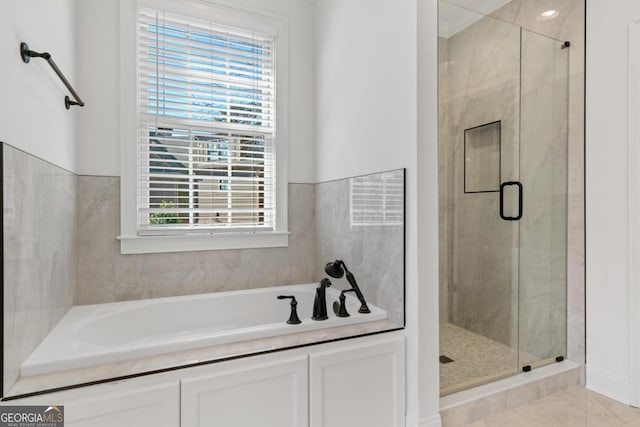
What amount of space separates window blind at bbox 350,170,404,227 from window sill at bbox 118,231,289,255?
718 millimetres

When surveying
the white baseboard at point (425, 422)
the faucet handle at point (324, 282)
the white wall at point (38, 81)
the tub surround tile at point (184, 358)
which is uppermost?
the white wall at point (38, 81)

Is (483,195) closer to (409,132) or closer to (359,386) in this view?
(409,132)

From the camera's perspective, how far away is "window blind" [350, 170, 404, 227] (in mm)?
1871

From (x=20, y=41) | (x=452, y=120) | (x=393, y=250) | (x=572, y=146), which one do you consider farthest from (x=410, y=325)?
(x=20, y=41)

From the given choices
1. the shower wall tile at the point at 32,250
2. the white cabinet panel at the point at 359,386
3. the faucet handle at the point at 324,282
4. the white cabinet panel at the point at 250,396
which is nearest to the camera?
the shower wall tile at the point at 32,250

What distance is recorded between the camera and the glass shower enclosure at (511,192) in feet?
7.38

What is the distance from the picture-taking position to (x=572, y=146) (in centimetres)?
229

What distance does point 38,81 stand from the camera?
5.02 ft

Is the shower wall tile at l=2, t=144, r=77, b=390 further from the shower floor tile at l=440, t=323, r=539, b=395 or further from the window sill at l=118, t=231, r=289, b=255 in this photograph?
the shower floor tile at l=440, t=323, r=539, b=395

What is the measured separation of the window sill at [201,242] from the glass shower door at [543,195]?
1739mm

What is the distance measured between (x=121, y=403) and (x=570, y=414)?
2260mm
